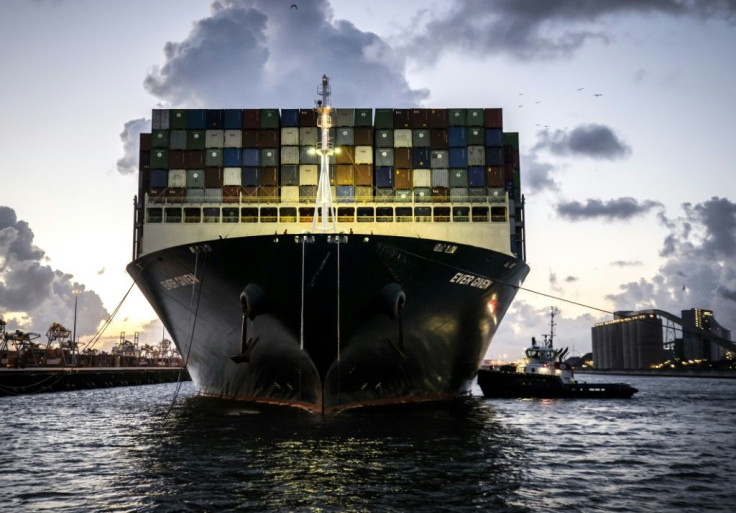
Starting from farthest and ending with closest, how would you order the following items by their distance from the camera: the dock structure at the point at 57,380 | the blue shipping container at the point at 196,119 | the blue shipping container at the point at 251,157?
1. the dock structure at the point at 57,380
2. the blue shipping container at the point at 196,119
3. the blue shipping container at the point at 251,157

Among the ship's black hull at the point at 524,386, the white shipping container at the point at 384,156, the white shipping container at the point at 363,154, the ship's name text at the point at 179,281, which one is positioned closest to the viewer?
the ship's name text at the point at 179,281

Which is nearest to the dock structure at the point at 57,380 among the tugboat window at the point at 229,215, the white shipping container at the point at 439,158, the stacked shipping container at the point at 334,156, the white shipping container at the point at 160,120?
the tugboat window at the point at 229,215

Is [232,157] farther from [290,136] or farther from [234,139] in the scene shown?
[290,136]

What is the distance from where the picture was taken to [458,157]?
110ft

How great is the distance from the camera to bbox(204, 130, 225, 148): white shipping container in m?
34.1

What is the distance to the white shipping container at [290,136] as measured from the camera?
33.5 m

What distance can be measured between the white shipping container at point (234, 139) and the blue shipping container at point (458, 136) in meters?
10.7

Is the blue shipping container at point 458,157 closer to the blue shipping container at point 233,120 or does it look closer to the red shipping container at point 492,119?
the red shipping container at point 492,119

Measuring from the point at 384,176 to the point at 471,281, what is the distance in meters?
10.9

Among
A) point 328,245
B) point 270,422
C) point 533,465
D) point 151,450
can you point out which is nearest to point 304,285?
point 328,245

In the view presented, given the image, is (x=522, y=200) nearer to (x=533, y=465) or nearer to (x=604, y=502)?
(x=533, y=465)

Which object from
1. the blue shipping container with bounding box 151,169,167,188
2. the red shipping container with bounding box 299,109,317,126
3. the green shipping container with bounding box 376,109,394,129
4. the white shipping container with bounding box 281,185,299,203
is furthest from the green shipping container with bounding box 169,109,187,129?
the green shipping container with bounding box 376,109,394,129

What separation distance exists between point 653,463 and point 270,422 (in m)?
10.5

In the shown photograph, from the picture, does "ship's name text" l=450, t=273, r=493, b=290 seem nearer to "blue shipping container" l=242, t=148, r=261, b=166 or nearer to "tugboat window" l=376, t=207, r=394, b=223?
"tugboat window" l=376, t=207, r=394, b=223
